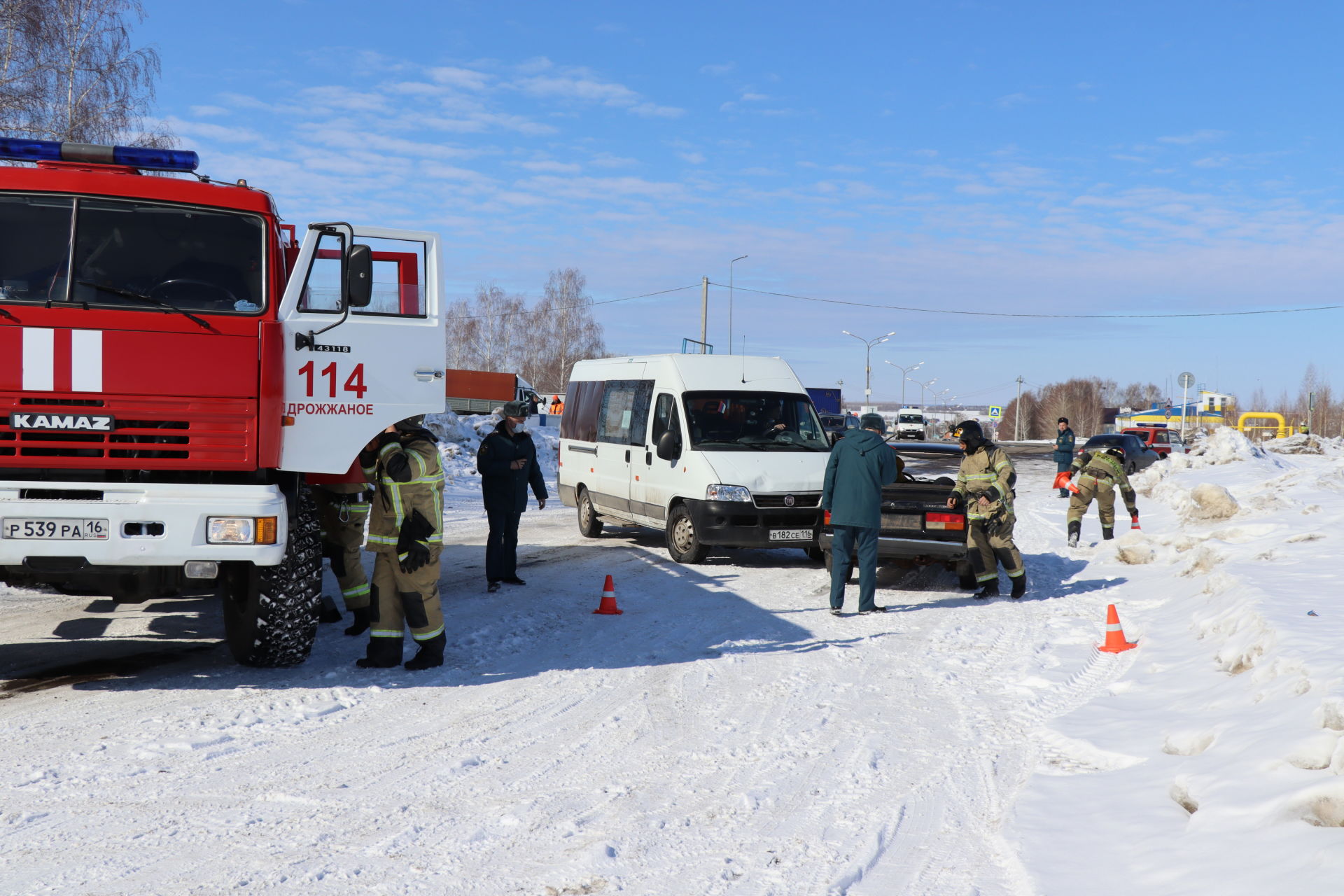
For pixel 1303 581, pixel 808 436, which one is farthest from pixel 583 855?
pixel 808 436

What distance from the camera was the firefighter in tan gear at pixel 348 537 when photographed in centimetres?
787

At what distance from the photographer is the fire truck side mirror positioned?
20.5ft

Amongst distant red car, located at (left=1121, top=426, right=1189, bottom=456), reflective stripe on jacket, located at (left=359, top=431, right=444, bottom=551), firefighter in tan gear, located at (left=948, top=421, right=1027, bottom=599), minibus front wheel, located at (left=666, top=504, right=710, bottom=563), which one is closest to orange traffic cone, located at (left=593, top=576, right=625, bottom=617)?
reflective stripe on jacket, located at (left=359, top=431, right=444, bottom=551)

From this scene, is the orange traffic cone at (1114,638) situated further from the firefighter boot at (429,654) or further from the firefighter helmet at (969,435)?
the firefighter boot at (429,654)

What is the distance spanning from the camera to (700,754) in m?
5.18

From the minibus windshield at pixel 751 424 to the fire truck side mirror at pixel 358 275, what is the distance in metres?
5.82

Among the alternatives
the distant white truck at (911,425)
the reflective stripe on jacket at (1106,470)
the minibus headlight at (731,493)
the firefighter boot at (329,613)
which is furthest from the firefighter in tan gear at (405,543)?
the distant white truck at (911,425)

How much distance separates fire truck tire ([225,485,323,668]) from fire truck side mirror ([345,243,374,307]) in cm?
138

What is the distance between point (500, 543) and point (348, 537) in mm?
2175

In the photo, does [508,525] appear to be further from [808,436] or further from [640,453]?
[808,436]

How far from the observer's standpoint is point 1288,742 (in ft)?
14.4

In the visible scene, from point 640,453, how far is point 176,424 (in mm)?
7356

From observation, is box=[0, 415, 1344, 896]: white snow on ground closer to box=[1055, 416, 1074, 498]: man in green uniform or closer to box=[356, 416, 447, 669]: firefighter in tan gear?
box=[356, 416, 447, 669]: firefighter in tan gear

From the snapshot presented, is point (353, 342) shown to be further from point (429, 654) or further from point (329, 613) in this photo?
point (329, 613)
